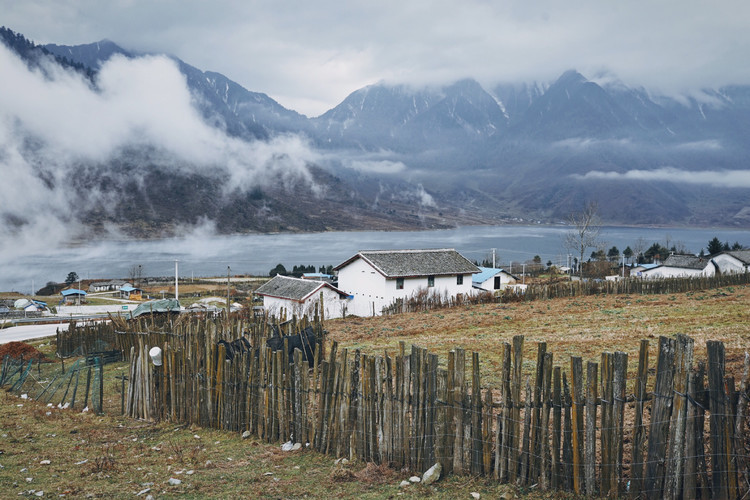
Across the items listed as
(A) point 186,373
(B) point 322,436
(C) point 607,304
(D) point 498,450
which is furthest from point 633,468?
(C) point 607,304

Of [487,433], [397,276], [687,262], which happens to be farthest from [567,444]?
[687,262]

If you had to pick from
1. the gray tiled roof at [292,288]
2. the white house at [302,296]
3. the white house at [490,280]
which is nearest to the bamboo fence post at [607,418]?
the white house at [302,296]

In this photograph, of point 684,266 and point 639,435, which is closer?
point 639,435

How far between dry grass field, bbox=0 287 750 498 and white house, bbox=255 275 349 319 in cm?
2699

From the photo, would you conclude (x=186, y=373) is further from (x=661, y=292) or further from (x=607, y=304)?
(x=661, y=292)

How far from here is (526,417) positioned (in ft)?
25.2

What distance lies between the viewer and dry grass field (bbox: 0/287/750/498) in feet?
27.5

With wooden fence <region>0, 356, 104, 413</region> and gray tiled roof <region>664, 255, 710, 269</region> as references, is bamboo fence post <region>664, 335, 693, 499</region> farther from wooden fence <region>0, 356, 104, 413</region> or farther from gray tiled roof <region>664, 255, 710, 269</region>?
gray tiled roof <region>664, 255, 710, 269</region>

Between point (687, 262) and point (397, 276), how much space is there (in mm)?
49281

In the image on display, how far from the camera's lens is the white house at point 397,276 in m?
51.2

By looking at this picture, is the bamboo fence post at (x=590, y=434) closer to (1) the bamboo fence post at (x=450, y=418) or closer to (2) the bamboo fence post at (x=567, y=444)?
(2) the bamboo fence post at (x=567, y=444)

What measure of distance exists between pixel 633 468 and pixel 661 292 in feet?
119

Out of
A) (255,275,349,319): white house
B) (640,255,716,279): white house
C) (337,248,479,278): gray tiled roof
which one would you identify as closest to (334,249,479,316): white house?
(337,248,479,278): gray tiled roof

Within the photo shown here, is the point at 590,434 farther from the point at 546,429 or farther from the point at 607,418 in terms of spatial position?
the point at 546,429
